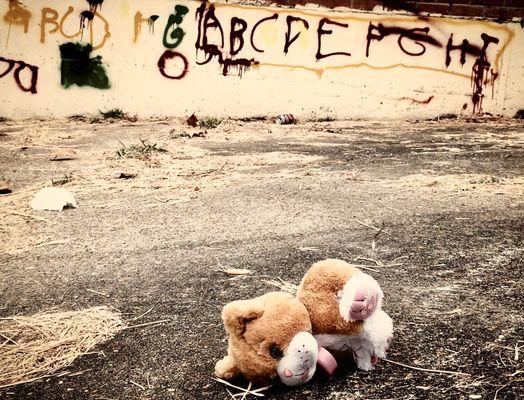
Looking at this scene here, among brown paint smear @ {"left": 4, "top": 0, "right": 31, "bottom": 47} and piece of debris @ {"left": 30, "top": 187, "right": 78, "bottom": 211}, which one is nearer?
piece of debris @ {"left": 30, "top": 187, "right": 78, "bottom": 211}

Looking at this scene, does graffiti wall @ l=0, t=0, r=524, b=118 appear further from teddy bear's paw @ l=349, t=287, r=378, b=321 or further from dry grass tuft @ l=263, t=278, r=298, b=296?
teddy bear's paw @ l=349, t=287, r=378, b=321

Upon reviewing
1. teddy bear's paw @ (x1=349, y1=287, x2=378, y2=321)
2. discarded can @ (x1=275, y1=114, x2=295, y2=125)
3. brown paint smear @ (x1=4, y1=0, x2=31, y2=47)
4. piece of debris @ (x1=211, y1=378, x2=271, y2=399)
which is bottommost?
piece of debris @ (x1=211, y1=378, x2=271, y2=399)

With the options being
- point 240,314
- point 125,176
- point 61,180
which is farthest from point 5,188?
point 240,314

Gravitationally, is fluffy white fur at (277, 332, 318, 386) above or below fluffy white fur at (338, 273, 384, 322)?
below

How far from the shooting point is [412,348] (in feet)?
4.21

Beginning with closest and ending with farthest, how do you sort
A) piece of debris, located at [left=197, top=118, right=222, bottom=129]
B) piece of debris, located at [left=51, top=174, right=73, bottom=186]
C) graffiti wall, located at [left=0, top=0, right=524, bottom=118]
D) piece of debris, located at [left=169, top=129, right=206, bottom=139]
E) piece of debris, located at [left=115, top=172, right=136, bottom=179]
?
piece of debris, located at [left=51, top=174, right=73, bottom=186] → piece of debris, located at [left=115, top=172, right=136, bottom=179] → piece of debris, located at [left=169, top=129, right=206, bottom=139] → piece of debris, located at [left=197, top=118, right=222, bottom=129] → graffiti wall, located at [left=0, top=0, right=524, bottom=118]

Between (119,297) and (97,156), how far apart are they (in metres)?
2.93

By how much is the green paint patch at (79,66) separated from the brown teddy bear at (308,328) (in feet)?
21.4

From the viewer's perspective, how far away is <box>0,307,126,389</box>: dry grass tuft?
128 centimetres

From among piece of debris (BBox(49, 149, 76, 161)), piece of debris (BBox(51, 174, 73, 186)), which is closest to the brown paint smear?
piece of debris (BBox(49, 149, 76, 161))

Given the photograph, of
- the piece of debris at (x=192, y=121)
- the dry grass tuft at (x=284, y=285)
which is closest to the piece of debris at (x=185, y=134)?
the piece of debris at (x=192, y=121)

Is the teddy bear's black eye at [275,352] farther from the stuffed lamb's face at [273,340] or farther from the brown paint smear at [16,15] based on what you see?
the brown paint smear at [16,15]

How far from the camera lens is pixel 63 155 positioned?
173 inches

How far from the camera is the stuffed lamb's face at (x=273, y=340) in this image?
107cm
